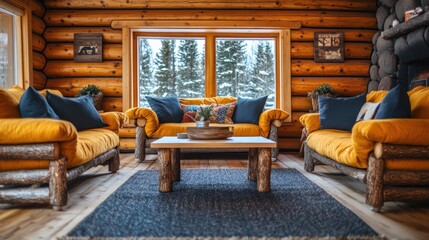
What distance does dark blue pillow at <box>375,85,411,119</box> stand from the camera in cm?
274

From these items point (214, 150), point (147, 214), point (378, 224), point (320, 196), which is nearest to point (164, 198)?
point (147, 214)

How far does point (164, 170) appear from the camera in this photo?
9.80 feet

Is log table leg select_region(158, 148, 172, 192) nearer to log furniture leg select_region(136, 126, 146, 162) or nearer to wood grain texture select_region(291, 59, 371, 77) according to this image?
log furniture leg select_region(136, 126, 146, 162)

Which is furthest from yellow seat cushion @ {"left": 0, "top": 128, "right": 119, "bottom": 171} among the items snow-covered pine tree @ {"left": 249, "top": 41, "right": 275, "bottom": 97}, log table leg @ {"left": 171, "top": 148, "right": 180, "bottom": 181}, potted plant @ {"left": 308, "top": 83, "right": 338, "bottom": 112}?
potted plant @ {"left": 308, "top": 83, "right": 338, "bottom": 112}

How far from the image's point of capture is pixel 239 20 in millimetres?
5914

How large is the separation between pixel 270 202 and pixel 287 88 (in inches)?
142

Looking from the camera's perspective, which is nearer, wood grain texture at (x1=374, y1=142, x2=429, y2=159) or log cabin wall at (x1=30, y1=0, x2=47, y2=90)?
wood grain texture at (x1=374, y1=142, x2=429, y2=159)

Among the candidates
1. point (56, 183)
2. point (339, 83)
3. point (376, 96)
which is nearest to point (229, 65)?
point (339, 83)

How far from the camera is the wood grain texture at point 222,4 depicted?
232 inches

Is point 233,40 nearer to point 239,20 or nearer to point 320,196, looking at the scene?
point 239,20

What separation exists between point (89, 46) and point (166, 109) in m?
1.87

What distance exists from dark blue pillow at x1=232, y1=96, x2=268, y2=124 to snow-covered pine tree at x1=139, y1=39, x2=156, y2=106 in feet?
5.78

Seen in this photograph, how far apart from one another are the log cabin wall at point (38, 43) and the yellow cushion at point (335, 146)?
4.27 metres

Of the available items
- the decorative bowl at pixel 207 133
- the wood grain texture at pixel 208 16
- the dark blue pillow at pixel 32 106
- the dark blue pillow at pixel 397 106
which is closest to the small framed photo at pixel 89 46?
the wood grain texture at pixel 208 16
